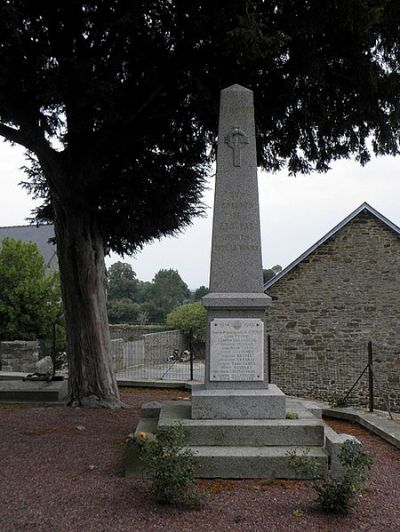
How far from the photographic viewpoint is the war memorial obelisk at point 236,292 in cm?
543

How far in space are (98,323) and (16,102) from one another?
3724mm

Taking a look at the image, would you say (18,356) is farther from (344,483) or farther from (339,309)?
(344,483)

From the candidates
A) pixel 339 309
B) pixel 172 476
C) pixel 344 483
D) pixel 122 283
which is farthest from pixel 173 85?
pixel 122 283

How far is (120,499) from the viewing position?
4230 mm

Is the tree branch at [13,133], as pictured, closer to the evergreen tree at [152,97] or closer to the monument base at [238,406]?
the evergreen tree at [152,97]

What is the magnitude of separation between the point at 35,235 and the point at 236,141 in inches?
1076

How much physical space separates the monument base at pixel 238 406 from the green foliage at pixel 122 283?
5339 cm

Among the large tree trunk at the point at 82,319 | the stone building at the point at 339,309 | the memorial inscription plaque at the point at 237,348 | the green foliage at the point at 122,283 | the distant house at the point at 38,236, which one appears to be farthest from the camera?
the green foliage at the point at 122,283

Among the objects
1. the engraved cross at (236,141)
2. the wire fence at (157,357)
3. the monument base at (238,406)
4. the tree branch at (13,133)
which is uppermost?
the tree branch at (13,133)

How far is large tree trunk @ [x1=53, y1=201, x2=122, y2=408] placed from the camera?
896cm

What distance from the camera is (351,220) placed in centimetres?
1589

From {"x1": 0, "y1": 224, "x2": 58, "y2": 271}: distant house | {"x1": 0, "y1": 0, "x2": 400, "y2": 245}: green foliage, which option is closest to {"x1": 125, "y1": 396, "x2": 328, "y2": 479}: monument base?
{"x1": 0, "y1": 0, "x2": 400, "y2": 245}: green foliage

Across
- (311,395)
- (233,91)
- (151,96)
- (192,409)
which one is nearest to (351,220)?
(311,395)

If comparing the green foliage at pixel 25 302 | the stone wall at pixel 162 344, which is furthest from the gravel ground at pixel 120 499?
the stone wall at pixel 162 344
